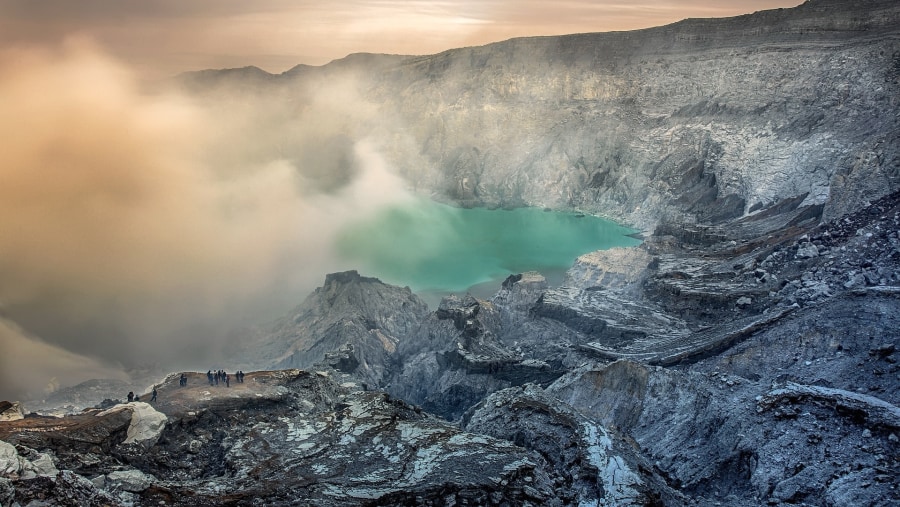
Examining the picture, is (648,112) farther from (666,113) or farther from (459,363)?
(459,363)

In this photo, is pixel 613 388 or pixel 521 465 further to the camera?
pixel 613 388

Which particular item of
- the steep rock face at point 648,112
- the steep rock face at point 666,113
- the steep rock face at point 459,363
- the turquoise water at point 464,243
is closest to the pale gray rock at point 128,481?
the steep rock face at point 459,363

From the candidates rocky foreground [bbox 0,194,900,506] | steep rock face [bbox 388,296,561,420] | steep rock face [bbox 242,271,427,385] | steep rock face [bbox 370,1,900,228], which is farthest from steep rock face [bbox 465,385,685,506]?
steep rock face [bbox 370,1,900,228]

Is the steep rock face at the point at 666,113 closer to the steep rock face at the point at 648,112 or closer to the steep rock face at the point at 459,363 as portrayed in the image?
the steep rock face at the point at 648,112

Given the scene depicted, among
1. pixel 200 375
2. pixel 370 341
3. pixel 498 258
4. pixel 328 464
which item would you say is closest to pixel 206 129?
pixel 498 258

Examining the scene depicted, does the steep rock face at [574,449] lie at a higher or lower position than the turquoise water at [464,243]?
higher

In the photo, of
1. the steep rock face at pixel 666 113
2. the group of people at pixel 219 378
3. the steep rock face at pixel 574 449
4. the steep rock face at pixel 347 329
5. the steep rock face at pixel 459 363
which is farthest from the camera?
the steep rock face at pixel 666 113

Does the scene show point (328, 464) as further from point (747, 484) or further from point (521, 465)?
point (747, 484)
